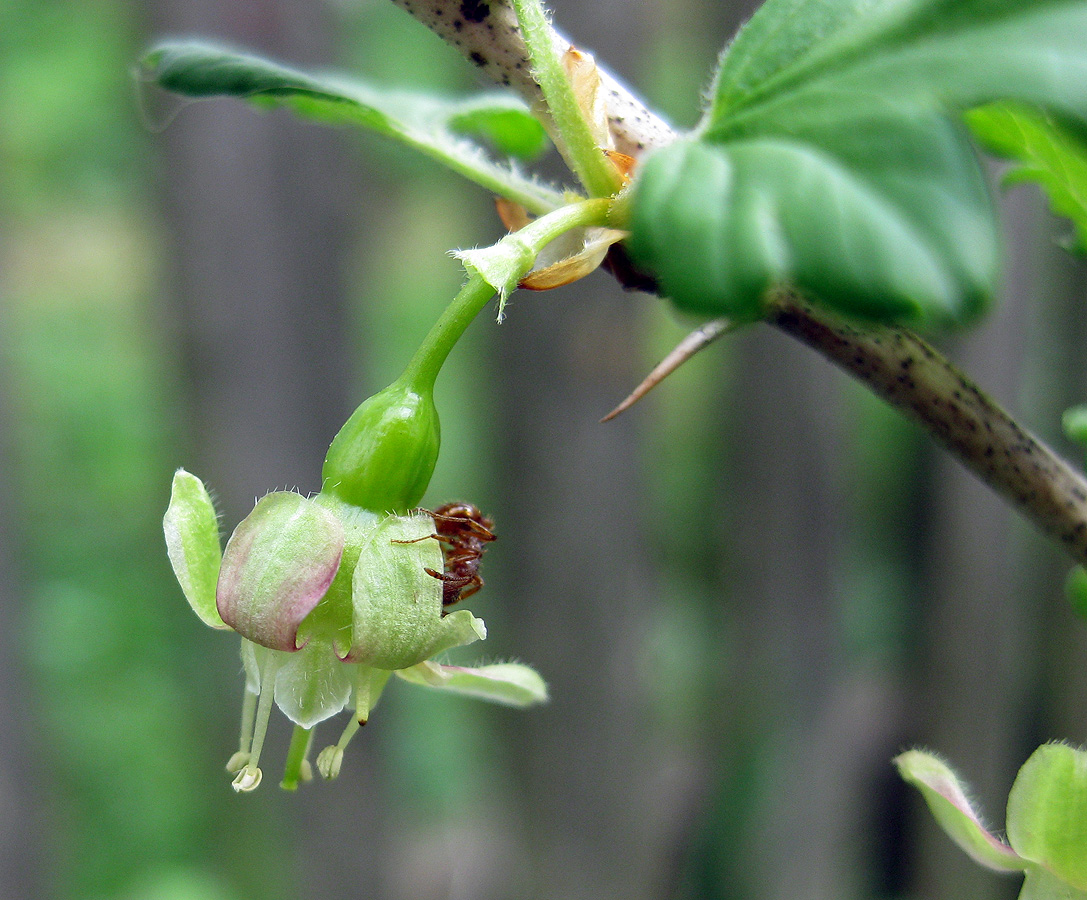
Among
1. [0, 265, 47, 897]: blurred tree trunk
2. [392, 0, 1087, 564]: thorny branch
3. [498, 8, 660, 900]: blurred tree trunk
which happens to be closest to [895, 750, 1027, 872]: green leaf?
[392, 0, 1087, 564]: thorny branch

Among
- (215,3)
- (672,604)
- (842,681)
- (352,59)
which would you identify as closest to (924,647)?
(842,681)

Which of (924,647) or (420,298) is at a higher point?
(420,298)

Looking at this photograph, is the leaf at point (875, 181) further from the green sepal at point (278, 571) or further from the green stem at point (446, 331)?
the green sepal at point (278, 571)

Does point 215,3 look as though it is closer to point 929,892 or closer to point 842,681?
point 842,681

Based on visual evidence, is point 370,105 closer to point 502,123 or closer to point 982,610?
point 502,123

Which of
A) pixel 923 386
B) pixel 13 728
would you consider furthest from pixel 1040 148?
pixel 13 728

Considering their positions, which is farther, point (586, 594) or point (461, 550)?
point (586, 594)
